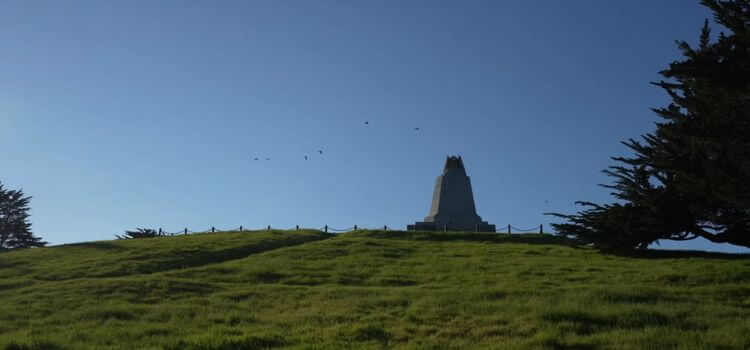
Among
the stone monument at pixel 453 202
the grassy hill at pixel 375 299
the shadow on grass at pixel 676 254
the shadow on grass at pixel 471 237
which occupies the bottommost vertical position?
the grassy hill at pixel 375 299

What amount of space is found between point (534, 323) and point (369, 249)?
19.0m

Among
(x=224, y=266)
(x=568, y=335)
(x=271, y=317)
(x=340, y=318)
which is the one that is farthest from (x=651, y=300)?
(x=224, y=266)

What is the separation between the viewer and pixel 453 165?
5097 cm

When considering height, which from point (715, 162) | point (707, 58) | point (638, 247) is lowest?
point (638, 247)

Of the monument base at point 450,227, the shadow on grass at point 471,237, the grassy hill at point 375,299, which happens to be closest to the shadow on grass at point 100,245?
the grassy hill at point 375,299

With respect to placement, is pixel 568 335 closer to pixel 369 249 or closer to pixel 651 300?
pixel 651 300

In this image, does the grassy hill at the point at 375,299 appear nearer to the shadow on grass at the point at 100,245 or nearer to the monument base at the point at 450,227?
the shadow on grass at the point at 100,245

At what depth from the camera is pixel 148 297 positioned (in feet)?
61.1

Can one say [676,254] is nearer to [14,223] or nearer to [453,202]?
[453,202]

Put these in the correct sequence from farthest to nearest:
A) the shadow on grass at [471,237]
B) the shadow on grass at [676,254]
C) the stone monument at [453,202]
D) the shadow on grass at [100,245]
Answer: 1. the stone monument at [453,202]
2. the shadow on grass at [471,237]
3. the shadow on grass at [100,245]
4. the shadow on grass at [676,254]

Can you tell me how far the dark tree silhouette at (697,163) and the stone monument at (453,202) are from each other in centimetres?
2378

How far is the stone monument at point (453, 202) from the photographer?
47.8m

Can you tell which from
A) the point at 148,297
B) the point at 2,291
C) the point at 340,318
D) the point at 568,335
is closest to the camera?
the point at 568,335

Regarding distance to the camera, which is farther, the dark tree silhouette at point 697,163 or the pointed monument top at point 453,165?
the pointed monument top at point 453,165
